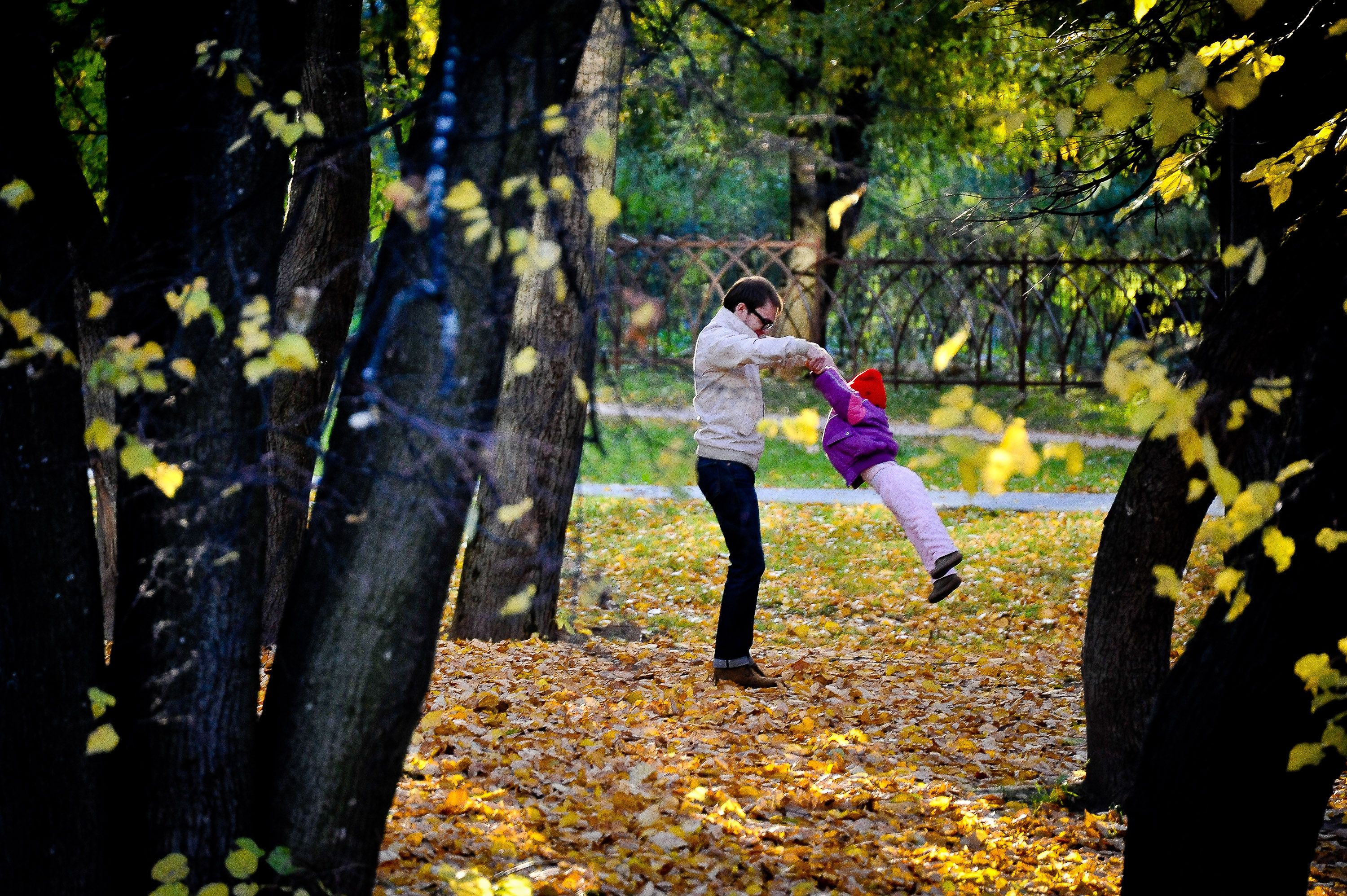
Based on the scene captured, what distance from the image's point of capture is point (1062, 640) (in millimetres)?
7699

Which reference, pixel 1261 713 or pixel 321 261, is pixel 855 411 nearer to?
pixel 321 261

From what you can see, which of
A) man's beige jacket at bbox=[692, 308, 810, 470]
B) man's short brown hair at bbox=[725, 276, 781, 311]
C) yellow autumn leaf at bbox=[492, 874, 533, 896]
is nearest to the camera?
yellow autumn leaf at bbox=[492, 874, 533, 896]

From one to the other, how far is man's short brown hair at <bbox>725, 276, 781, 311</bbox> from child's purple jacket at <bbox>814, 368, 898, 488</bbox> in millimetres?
517

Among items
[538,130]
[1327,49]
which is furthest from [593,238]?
[1327,49]

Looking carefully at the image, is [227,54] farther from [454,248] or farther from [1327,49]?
[1327,49]

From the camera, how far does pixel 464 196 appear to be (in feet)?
8.07

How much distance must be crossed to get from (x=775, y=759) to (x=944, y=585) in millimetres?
1269

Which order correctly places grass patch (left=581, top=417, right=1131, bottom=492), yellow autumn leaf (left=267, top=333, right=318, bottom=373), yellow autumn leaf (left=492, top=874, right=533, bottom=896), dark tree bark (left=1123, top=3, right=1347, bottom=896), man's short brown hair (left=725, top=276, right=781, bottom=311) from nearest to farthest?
yellow autumn leaf (left=267, top=333, right=318, bottom=373) < dark tree bark (left=1123, top=3, right=1347, bottom=896) < yellow autumn leaf (left=492, top=874, right=533, bottom=896) < man's short brown hair (left=725, top=276, right=781, bottom=311) < grass patch (left=581, top=417, right=1131, bottom=492)

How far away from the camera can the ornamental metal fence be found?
16.1 metres

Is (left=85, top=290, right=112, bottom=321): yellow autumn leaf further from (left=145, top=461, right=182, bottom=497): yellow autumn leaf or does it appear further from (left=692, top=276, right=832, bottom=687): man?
(left=692, top=276, right=832, bottom=687): man

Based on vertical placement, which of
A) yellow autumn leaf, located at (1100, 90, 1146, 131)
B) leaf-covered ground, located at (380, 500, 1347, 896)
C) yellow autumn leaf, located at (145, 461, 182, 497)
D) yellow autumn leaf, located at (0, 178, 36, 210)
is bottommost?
leaf-covered ground, located at (380, 500, 1347, 896)

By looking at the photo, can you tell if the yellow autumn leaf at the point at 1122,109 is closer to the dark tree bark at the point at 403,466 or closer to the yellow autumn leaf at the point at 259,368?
the dark tree bark at the point at 403,466

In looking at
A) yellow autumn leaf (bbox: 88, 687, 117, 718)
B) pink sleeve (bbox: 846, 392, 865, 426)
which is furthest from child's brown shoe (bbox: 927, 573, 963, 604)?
yellow autumn leaf (bbox: 88, 687, 117, 718)

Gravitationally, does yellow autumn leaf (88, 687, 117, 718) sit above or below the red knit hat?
below
